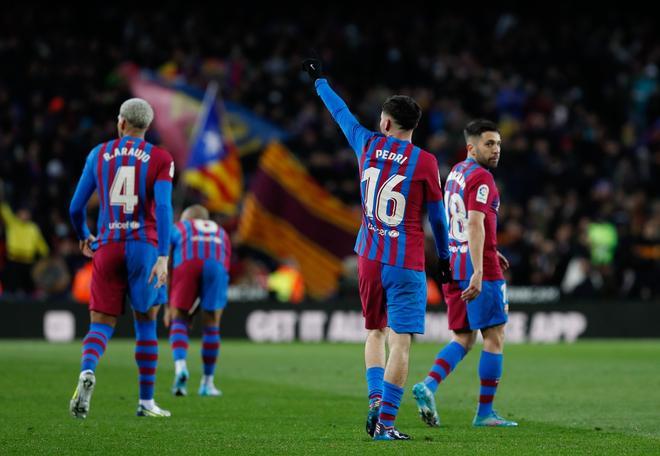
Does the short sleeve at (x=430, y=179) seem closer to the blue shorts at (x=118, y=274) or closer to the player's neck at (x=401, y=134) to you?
the player's neck at (x=401, y=134)

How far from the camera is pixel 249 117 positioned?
26.6 metres

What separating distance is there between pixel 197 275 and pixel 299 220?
493 inches

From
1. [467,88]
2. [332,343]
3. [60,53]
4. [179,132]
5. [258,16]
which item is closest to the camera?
[332,343]

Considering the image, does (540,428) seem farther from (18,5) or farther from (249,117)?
(18,5)

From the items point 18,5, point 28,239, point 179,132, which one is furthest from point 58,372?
point 18,5

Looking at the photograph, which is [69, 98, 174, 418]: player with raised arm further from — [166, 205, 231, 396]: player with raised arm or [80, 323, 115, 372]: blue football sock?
[166, 205, 231, 396]: player with raised arm

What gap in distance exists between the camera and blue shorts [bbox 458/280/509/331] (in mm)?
9375

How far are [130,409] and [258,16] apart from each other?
2265 cm

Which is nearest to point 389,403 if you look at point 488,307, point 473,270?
point 473,270

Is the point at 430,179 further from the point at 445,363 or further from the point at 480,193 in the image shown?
the point at 445,363

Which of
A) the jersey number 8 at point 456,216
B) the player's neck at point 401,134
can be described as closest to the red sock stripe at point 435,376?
the jersey number 8 at point 456,216

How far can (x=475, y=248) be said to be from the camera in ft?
29.7

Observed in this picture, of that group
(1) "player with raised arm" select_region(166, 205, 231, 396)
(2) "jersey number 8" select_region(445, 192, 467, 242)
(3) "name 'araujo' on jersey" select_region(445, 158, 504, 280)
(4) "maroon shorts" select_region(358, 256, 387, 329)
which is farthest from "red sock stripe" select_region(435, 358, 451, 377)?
(1) "player with raised arm" select_region(166, 205, 231, 396)

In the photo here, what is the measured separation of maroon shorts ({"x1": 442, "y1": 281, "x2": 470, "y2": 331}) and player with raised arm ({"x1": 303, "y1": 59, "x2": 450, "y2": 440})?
1.20 meters
